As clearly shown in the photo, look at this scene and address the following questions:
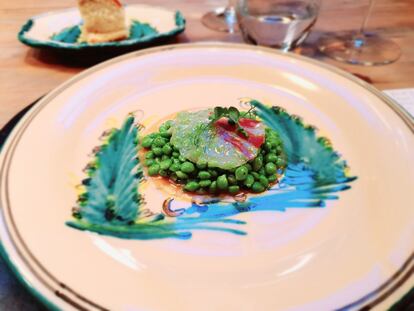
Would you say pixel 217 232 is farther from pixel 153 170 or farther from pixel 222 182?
pixel 153 170

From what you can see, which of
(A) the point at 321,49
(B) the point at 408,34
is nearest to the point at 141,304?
(A) the point at 321,49

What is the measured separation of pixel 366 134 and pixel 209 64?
24.5 inches

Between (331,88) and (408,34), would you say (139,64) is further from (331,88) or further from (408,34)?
(408,34)

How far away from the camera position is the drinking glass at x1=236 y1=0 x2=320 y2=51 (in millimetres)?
1777

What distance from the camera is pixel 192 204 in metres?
1.04

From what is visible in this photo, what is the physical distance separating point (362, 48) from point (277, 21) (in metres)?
0.42

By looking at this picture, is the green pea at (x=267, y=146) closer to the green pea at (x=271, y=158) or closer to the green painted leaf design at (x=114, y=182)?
the green pea at (x=271, y=158)

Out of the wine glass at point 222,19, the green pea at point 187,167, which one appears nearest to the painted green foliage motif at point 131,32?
the wine glass at point 222,19

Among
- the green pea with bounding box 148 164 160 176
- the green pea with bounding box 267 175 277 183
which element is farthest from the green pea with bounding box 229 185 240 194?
the green pea with bounding box 148 164 160 176

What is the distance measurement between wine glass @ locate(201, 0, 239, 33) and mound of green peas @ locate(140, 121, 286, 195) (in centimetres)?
103

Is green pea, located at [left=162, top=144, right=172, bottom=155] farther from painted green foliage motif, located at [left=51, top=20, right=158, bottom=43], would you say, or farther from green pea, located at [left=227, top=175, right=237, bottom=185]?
painted green foliage motif, located at [left=51, top=20, right=158, bottom=43]

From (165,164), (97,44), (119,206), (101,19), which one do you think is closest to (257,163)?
(165,164)

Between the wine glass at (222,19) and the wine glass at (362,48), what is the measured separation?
1.51 ft

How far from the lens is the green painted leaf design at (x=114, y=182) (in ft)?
3.21
